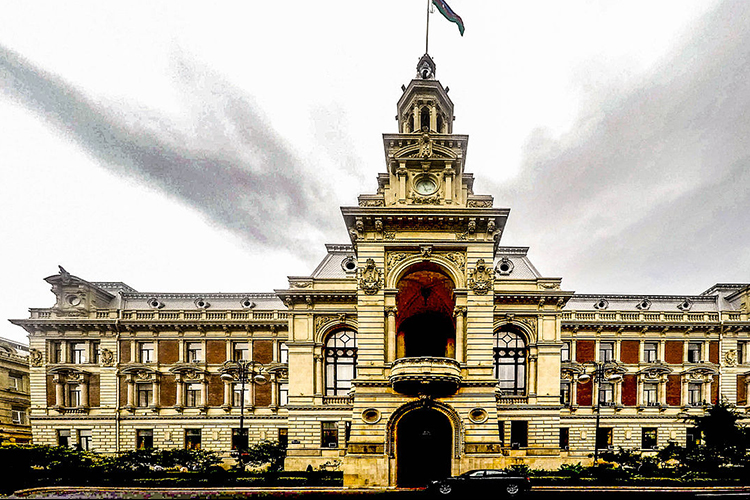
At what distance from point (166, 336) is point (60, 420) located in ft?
41.1

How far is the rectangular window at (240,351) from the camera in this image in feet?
137

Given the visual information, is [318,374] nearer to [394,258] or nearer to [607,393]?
[394,258]

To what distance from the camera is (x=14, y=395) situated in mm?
51469

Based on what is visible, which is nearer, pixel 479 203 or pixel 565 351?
pixel 479 203

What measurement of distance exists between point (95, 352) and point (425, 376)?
36483 millimetres

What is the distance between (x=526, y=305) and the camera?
3650cm

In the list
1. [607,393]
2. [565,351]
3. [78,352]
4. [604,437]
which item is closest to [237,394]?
[78,352]

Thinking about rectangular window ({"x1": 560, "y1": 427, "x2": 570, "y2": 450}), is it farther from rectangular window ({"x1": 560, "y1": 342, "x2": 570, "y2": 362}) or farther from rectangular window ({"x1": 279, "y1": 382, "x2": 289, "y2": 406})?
rectangular window ({"x1": 279, "y1": 382, "x2": 289, "y2": 406})

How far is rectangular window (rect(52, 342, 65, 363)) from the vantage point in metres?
42.1

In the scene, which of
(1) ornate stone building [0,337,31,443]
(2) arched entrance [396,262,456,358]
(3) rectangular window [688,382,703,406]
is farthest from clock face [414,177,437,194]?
(1) ornate stone building [0,337,31,443]

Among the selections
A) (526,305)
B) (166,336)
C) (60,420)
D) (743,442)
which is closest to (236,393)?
(166,336)

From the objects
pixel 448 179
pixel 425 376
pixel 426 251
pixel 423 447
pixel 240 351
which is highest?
pixel 448 179

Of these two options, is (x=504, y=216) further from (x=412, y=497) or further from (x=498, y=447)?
(x=412, y=497)

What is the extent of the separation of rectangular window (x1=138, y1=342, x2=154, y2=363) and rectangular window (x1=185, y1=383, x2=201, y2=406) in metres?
4.74
